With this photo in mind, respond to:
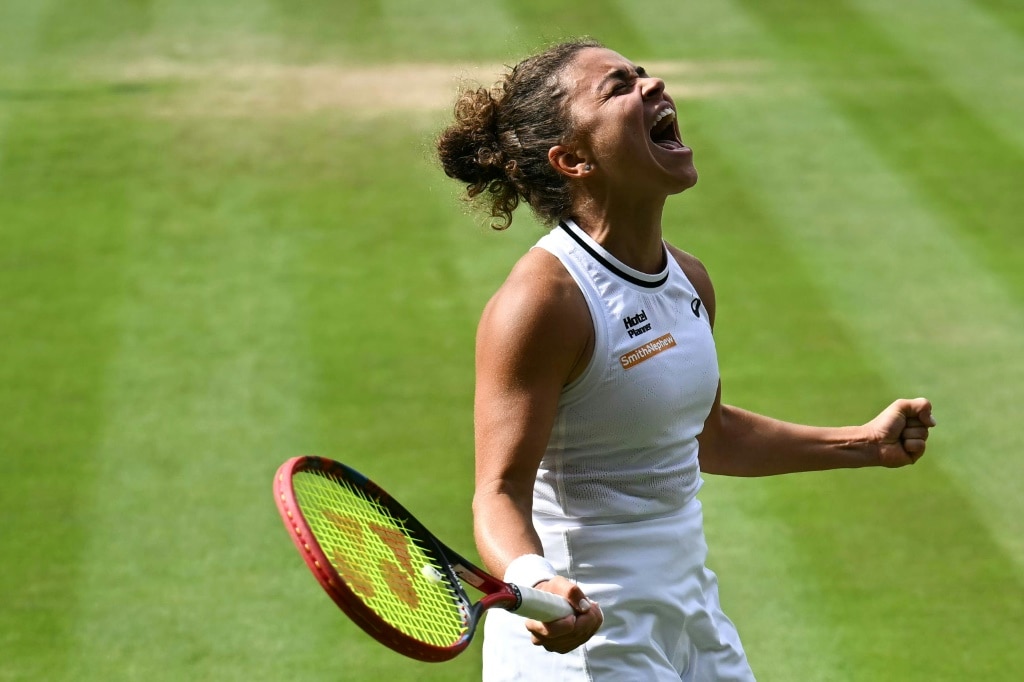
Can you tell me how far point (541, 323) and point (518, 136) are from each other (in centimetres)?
63

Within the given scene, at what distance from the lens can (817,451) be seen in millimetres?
3686

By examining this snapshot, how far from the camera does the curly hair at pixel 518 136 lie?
3283 millimetres

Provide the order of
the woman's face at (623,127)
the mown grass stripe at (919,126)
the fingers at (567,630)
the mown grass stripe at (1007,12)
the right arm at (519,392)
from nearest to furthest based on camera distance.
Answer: the fingers at (567,630) < the right arm at (519,392) < the woman's face at (623,127) < the mown grass stripe at (919,126) < the mown grass stripe at (1007,12)

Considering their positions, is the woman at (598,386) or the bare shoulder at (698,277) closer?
the woman at (598,386)

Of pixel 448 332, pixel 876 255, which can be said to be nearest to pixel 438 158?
pixel 448 332

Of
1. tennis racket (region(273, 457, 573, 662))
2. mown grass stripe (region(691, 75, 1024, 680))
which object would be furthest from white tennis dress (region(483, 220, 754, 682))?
mown grass stripe (region(691, 75, 1024, 680))

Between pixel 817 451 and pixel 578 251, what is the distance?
0.98m

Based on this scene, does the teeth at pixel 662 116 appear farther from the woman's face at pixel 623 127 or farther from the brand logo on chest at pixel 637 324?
the brand logo on chest at pixel 637 324

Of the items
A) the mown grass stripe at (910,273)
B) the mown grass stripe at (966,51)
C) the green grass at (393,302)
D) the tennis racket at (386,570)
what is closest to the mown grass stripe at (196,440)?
the green grass at (393,302)

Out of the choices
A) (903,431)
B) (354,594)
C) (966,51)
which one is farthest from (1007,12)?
(354,594)

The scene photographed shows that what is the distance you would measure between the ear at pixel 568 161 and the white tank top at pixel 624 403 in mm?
133

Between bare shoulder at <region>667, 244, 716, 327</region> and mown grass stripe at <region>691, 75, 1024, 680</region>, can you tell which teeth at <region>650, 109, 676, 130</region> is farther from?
mown grass stripe at <region>691, 75, 1024, 680</region>

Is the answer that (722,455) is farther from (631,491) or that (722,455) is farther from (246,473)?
(246,473)

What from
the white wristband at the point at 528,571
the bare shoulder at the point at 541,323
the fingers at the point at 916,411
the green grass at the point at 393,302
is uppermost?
the bare shoulder at the point at 541,323
